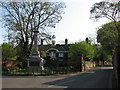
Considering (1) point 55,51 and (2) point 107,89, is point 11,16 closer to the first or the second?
(2) point 107,89

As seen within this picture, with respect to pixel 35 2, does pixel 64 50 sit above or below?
below

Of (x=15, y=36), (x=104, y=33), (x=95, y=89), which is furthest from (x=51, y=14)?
(x=95, y=89)

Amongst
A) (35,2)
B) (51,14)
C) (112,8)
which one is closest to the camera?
(112,8)

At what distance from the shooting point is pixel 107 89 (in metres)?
11.4

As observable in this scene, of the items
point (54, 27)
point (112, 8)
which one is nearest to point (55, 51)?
point (54, 27)

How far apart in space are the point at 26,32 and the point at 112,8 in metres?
16.7

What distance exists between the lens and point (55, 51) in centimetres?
6272

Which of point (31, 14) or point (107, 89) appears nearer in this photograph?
point (107, 89)

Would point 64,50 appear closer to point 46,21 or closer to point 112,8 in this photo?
point 46,21

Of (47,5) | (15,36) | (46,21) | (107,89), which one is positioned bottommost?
(107,89)

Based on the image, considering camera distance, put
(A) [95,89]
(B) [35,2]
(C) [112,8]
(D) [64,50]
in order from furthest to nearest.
→ (D) [64,50] → (B) [35,2] → (C) [112,8] → (A) [95,89]

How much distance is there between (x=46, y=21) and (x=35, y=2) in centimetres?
451

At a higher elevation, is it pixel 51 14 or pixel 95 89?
pixel 51 14

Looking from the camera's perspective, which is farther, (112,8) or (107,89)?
(112,8)
